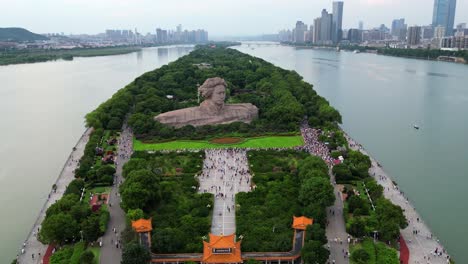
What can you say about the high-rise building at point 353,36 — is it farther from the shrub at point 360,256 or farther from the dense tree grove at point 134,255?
the dense tree grove at point 134,255

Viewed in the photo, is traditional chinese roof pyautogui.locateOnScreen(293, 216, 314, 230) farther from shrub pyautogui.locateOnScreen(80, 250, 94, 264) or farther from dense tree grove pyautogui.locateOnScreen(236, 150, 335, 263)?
shrub pyautogui.locateOnScreen(80, 250, 94, 264)

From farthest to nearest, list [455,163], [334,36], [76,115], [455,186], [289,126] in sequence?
[334,36], [76,115], [289,126], [455,163], [455,186]

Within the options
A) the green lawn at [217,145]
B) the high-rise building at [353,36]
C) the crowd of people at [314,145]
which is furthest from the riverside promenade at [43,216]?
the high-rise building at [353,36]

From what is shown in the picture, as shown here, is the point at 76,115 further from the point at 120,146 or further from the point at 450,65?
the point at 450,65

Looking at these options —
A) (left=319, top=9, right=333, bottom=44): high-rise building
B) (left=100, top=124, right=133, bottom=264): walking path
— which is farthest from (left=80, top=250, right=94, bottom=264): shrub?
(left=319, top=9, right=333, bottom=44): high-rise building

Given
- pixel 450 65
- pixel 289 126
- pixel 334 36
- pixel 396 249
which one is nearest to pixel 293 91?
pixel 289 126

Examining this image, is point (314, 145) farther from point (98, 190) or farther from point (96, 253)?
point (96, 253)

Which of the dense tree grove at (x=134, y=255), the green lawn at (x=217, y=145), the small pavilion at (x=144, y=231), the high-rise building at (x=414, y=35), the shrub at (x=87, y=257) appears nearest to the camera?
the dense tree grove at (x=134, y=255)
